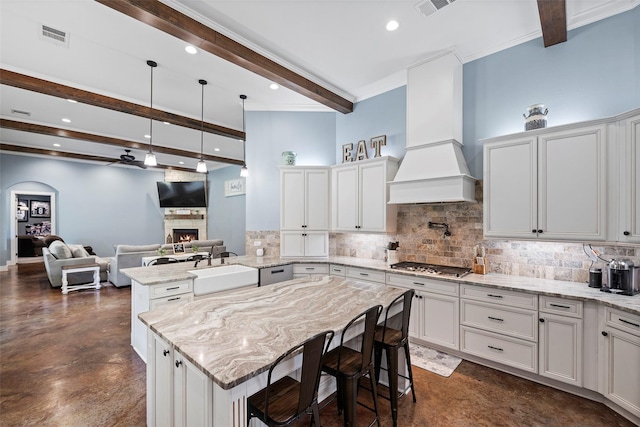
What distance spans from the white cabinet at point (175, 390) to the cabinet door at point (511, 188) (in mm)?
2988

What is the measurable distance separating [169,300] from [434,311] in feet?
9.53

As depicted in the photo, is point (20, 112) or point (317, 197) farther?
point (20, 112)

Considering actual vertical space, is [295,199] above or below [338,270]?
above

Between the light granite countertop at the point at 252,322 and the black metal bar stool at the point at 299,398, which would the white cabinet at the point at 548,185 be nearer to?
the light granite countertop at the point at 252,322

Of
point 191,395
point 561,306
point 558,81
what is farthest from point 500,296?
point 191,395

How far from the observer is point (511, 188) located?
2.91 m

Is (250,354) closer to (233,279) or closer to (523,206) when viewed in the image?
(233,279)

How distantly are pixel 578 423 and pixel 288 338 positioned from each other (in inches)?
93.5

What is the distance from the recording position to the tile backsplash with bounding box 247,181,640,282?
280 centimetres

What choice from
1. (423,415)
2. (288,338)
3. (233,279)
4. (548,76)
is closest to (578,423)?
(423,415)

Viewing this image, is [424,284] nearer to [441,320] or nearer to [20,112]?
[441,320]

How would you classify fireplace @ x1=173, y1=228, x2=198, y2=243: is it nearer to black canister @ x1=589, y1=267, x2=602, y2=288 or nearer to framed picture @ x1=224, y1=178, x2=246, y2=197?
framed picture @ x1=224, y1=178, x2=246, y2=197

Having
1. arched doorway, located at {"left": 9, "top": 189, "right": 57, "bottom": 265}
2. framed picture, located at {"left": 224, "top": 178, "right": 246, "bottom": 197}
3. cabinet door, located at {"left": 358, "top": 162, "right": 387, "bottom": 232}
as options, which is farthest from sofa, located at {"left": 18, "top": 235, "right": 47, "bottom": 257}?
cabinet door, located at {"left": 358, "top": 162, "right": 387, "bottom": 232}

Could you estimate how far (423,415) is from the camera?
2.20m
